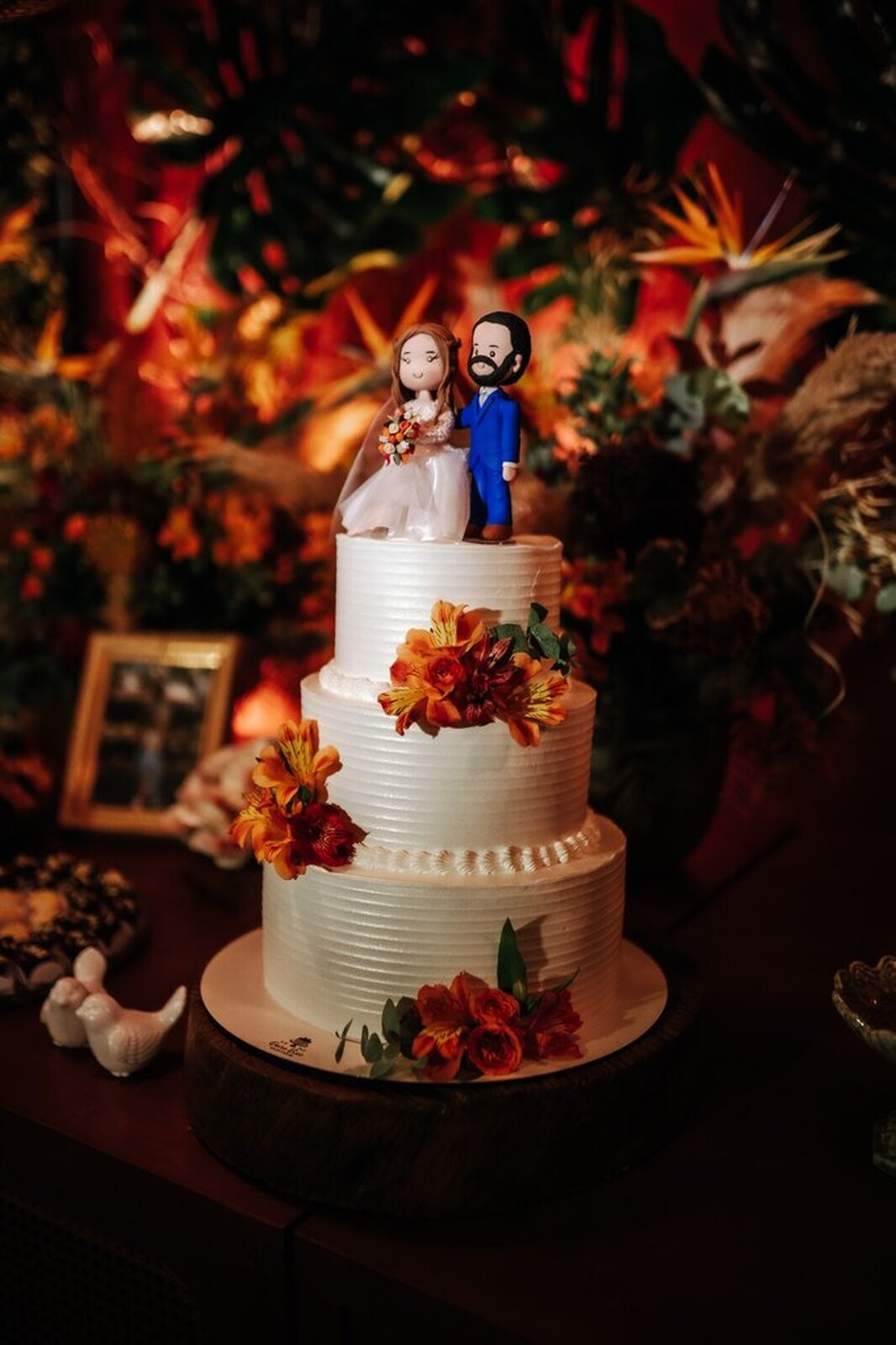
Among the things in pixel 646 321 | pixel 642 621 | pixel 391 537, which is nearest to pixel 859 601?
pixel 642 621

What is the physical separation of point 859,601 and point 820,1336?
42.2 inches

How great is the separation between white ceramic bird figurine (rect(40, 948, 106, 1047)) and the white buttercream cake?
0.30 metres

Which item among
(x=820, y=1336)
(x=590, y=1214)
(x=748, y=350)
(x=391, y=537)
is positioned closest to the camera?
(x=820, y=1336)

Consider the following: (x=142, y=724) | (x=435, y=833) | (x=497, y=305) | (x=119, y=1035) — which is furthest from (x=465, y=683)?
(x=142, y=724)

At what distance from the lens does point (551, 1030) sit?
1.06 m

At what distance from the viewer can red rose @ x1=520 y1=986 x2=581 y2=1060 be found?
41.4 inches

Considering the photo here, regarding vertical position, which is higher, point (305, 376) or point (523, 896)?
point (305, 376)

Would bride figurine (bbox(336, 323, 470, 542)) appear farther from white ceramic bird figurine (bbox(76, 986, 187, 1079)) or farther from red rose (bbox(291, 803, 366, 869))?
white ceramic bird figurine (bbox(76, 986, 187, 1079))

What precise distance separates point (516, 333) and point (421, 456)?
0.14m

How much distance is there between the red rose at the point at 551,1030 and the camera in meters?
1.05

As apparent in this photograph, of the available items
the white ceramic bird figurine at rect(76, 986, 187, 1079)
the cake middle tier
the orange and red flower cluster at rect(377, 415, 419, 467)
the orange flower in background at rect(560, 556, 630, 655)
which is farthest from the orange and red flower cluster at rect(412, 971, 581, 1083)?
the orange flower in background at rect(560, 556, 630, 655)

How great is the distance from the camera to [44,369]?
2270 mm

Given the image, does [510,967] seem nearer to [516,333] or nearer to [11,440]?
[516,333]

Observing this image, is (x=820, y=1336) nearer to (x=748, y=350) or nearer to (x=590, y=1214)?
(x=590, y=1214)
